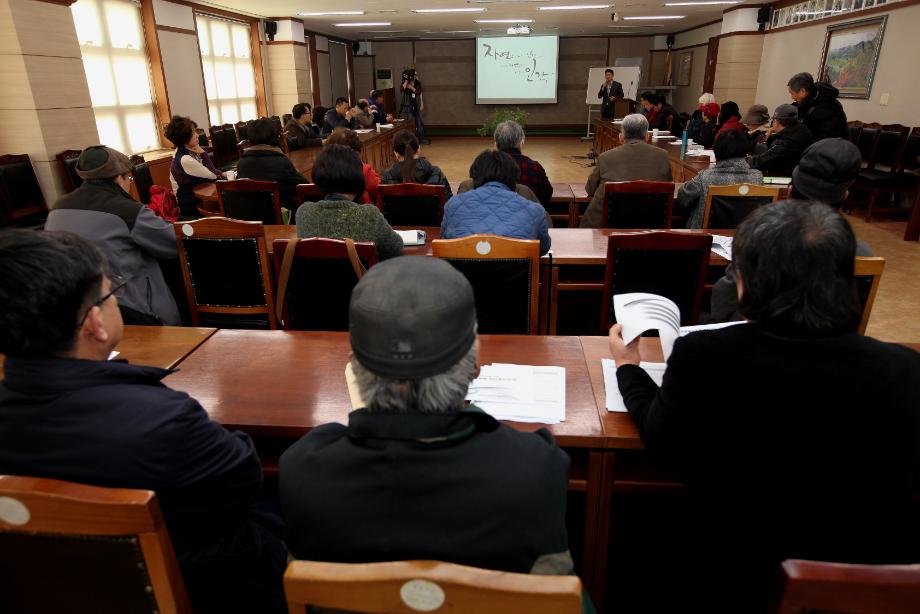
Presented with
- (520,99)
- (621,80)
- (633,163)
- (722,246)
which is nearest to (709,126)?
(633,163)

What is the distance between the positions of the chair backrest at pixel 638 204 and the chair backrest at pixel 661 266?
43.1 inches

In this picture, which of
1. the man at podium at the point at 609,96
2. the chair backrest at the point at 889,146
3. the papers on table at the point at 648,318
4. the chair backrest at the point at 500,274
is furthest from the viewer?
the man at podium at the point at 609,96

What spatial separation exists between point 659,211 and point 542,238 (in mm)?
1238

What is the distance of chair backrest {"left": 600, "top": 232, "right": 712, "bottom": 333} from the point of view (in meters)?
2.23

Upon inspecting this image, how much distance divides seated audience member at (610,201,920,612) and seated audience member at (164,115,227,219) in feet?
14.0

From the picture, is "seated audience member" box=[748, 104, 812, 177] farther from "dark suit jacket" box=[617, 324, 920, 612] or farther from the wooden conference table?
"dark suit jacket" box=[617, 324, 920, 612]

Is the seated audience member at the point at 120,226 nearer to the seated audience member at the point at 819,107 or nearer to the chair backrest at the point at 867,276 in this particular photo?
the chair backrest at the point at 867,276

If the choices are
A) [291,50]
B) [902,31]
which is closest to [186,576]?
[902,31]

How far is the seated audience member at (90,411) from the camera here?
922 mm

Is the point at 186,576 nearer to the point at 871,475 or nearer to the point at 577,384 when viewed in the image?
the point at 577,384

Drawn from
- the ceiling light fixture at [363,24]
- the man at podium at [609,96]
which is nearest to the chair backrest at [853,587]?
the man at podium at [609,96]

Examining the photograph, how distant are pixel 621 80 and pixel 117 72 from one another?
434 inches

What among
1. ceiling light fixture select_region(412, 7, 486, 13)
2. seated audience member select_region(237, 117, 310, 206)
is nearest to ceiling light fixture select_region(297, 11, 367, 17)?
ceiling light fixture select_region(412, 7, 486, 13)

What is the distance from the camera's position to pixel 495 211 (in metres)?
2.44
